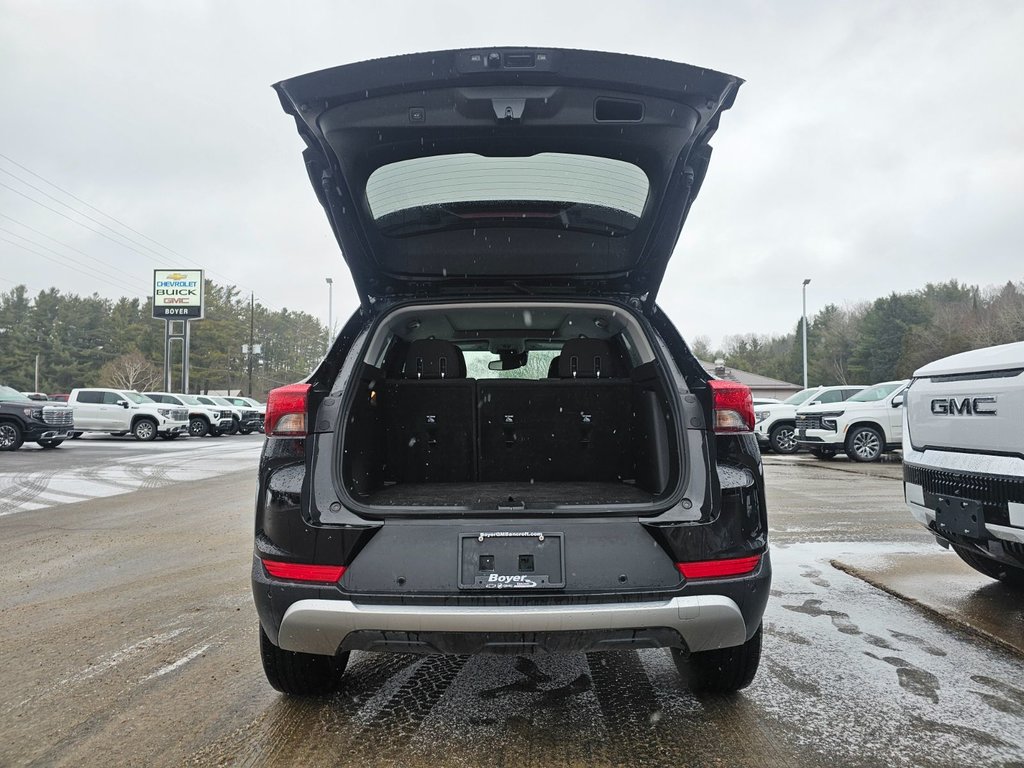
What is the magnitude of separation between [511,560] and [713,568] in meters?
0.64

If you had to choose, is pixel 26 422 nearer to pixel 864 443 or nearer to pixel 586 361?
pixel 586 361

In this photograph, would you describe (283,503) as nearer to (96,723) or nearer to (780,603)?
(96,723)

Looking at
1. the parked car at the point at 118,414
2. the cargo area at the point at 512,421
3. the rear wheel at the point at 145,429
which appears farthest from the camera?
the rear wheel at the point at 145,429

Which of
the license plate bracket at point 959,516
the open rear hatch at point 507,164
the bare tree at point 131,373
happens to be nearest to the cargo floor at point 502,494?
the open rear hatch at point 507,164

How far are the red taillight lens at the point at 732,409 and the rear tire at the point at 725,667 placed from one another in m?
0.70

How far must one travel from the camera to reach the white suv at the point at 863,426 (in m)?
12.9

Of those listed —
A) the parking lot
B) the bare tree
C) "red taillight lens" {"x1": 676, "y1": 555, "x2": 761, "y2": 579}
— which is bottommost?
the parking lot

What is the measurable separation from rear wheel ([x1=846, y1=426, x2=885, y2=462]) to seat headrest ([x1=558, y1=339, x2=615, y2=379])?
11408mm

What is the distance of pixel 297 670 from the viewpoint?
2.38 meters

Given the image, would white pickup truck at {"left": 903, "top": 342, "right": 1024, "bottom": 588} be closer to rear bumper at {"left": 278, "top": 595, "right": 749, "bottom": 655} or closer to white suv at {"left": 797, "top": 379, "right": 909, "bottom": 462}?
rear bumper at {"left": 278, "top": 595, "right": 749, "bottom": 655}

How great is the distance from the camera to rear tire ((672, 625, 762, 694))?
2.36 m

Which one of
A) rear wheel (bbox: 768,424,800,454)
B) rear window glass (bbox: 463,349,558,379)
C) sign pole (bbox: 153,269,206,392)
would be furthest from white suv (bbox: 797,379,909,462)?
sign pole (bbox: 153,269,206,392)

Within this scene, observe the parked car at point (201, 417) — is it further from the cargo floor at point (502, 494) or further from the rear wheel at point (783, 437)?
the cargo floor at point (502, 494)

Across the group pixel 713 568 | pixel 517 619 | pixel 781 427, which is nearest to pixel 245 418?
pixel 781 427
